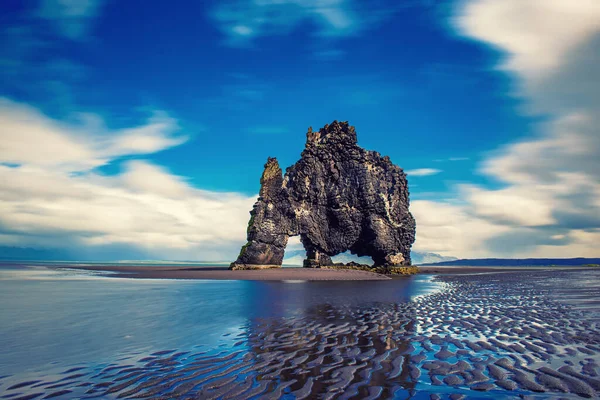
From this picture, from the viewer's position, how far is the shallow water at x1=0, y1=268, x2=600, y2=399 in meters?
6.90

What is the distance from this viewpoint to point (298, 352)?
31.7 ft

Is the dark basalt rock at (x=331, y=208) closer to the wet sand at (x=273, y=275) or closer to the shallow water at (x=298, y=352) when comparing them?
the wet sand at (x=273, y=275)

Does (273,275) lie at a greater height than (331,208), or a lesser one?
lesser

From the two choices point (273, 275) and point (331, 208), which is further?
point (331, 208)

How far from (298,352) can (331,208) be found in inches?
2250

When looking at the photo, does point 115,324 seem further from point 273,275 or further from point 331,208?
point 331,208

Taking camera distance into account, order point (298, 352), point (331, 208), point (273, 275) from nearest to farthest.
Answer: point (298, 352) < point (273, 275) < point (331, 208)

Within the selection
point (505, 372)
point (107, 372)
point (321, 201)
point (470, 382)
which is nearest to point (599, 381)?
point (505, 372)

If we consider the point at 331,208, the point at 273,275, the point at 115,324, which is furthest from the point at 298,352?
the point at 331,208

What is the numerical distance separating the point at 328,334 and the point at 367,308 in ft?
23.2

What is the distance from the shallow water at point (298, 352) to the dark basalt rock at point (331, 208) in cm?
4354

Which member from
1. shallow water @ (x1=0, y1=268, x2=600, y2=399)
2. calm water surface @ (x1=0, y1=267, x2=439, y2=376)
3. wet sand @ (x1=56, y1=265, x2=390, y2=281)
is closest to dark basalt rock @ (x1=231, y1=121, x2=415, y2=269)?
wet sand @ (x1=56, y1=265, x2=390, y2=281)

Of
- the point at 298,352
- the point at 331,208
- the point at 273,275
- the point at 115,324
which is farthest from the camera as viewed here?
the point at 331,208

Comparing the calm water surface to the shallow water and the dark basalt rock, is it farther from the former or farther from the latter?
the dark basalt rock
